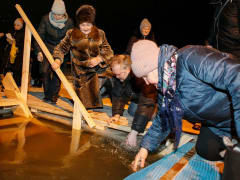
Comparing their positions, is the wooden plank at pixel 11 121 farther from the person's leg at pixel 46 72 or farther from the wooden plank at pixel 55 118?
the person's leg at pixel 46 72

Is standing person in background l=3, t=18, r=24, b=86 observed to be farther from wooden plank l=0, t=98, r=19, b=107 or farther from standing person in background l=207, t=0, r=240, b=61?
standing person in background l=207, t=0, r=240, b=61

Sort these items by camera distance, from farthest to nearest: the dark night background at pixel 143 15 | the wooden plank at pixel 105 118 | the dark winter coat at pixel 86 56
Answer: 1. the dark night background at pixel 143 15
2. the dark winter coat at pixel 86 56
3. the wooden plank at pixel 105 118

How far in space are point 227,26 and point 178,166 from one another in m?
1.55

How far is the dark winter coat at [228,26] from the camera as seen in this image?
236 centimetres

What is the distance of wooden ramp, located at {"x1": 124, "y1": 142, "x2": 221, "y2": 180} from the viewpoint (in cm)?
194

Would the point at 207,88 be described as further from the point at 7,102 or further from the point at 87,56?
the point at 7,102

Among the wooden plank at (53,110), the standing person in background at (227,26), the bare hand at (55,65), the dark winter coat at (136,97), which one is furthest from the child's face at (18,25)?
the standing person in background at (227,26)

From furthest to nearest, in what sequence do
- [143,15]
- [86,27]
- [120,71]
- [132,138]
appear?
[143,15]
[86,27]
[120,71]
[132,138]

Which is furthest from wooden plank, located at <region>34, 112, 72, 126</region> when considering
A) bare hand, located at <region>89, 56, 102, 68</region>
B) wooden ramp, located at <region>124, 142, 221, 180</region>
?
wooden ramp, located at <region>124, 142, 221, 180</region>

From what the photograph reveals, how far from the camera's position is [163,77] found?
4.84 ft

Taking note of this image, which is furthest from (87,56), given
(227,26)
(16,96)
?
(227,26)

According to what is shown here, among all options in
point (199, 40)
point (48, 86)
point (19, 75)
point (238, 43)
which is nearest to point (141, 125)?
point (238, 43)

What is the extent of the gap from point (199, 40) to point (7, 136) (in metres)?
9.53

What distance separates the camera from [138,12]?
12797 mm
